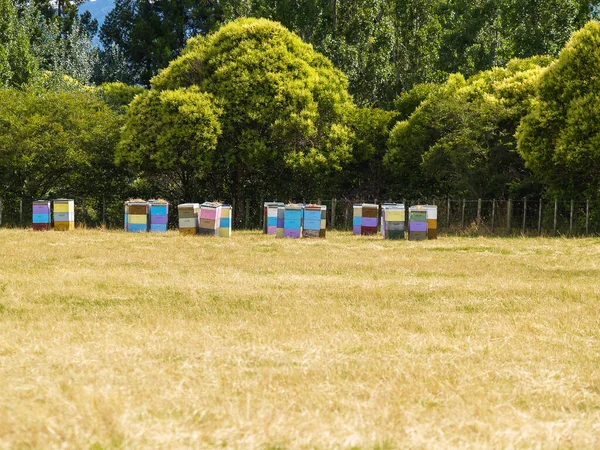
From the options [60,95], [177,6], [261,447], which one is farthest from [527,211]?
[177,6]

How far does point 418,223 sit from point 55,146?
545 inches

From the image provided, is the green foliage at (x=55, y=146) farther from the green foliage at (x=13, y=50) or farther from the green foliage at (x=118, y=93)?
the green foliage at (x=13, y=50)

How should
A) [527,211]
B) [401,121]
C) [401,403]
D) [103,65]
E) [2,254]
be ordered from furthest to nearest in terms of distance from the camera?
[103,65] < [401,121] < [527,211] < [2,254] < [401,403]

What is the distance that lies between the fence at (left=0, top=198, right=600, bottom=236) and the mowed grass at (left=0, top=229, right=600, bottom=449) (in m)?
11.0

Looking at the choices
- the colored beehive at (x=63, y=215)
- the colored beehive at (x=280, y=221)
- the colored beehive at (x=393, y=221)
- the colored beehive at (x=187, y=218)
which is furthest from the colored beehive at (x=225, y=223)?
the colored beehive at (x=63, y=215)

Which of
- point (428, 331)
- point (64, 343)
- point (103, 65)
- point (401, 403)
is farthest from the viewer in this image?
point (103, 65)

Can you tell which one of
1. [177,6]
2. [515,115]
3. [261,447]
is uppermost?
[177,6]

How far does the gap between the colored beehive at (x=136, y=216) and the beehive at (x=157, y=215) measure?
6.0 inches

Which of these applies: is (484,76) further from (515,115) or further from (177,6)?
(177,6)

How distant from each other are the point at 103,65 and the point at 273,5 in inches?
855

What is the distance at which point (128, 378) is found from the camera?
6.03m

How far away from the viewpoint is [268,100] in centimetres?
2748

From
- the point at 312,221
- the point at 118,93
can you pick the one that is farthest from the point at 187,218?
the point at 118,93

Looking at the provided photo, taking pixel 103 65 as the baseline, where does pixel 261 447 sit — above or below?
below
